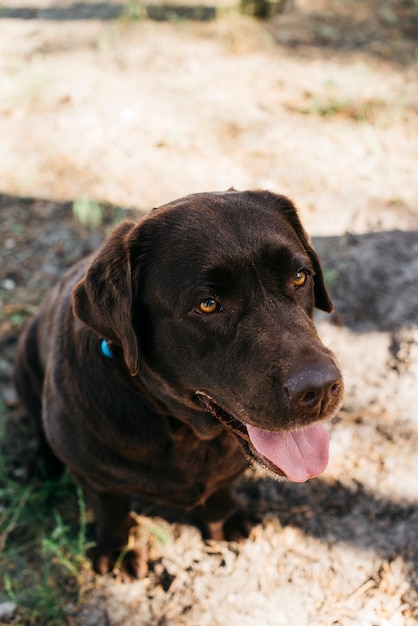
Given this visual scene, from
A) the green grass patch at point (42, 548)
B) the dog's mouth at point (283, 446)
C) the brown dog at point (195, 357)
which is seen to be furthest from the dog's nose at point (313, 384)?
the green grass patch at point (42, 548)

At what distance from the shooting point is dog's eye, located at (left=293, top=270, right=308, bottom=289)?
205 centimetres

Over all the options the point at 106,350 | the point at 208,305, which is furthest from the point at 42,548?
the point at 208,305

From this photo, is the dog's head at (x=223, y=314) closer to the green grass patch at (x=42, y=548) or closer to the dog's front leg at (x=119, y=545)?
the dog's front leg at (x=119, y=545)

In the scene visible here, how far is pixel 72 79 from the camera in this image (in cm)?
536

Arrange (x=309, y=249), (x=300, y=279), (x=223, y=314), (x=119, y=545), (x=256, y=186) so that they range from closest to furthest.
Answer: (x=223, y=314) → (x=300, y=279) → (x=309, y=249) → (x=119, y=545) → (x=256, y=186)

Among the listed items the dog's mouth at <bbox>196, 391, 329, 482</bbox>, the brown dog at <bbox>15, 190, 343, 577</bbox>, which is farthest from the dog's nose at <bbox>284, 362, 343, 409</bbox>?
the dog's mouth at <bbox>196, 391, 329, 482</bbox>

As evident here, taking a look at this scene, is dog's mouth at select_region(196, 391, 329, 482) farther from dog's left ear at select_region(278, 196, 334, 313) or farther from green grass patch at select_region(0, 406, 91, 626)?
green grass patch at select_region(0, 406, 91, 626)

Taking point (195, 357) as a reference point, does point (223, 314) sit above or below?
above

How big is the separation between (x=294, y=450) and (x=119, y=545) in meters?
1.12

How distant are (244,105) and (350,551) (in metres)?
3.58

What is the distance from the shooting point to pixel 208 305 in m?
1.95

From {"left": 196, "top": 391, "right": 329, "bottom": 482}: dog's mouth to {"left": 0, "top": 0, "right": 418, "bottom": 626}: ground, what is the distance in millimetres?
899

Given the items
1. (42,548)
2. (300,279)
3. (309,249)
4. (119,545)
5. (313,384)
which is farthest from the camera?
(42,548)

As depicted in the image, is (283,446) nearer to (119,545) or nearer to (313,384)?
(313,384)
